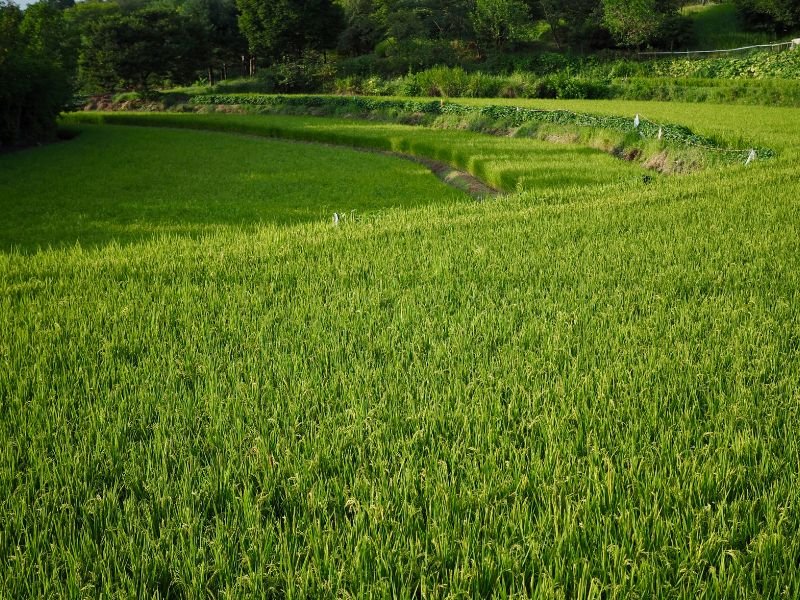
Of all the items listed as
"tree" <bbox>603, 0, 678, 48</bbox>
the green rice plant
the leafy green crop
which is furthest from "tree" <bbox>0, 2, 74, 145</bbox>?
"tree" <bbox>603, 0, 678, 48</bbox>

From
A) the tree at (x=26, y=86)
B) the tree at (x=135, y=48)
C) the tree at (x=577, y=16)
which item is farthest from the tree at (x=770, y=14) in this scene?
the tree at (x=26, y=86)

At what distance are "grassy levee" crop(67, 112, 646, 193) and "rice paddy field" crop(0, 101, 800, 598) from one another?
17.2ft

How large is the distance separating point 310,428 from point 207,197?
34.4 ft

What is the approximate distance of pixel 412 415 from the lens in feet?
8.90

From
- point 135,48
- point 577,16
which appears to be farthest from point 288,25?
point 577,16

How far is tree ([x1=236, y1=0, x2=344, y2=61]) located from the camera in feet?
170

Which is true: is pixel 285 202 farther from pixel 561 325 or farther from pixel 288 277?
pixel 561 325

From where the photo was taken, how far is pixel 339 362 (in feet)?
11.2

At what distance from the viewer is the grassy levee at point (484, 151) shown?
39.3ft

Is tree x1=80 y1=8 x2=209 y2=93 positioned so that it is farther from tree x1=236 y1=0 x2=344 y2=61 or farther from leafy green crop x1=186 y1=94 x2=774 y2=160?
leafy green crop x1=186 y1=94 x2=774 y2=160

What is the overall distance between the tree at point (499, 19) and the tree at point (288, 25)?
12054mm

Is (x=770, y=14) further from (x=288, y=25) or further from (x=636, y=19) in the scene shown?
(x=288, y=25)

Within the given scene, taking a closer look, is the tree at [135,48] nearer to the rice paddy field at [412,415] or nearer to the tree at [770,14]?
the tree at [770,14]

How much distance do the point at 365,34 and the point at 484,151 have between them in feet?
151
